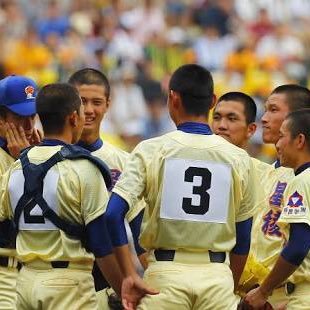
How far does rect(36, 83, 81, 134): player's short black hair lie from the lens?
6.65m

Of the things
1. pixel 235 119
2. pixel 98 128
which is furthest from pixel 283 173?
pixel 98 128

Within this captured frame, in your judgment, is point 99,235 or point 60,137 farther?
point 60,137

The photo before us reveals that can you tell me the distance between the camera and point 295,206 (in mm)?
6758

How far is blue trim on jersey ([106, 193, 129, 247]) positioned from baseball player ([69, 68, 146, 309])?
1.61 meters

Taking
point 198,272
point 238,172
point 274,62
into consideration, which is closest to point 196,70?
point 238,172

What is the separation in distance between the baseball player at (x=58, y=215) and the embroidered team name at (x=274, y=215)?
1509mm

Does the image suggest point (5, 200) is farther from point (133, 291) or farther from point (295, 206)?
point (295, 206)

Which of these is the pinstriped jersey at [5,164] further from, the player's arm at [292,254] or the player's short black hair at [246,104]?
the player's short black hair at [246,104]

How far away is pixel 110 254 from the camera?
6.54m

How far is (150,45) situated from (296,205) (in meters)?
14.1

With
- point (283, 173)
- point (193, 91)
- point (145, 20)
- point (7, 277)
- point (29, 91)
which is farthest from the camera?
point (145, 20)

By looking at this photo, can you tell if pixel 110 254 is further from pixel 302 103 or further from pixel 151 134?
pixel 151 134

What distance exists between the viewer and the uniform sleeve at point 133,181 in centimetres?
640

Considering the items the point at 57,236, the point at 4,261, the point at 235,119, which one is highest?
the point at 235,119
